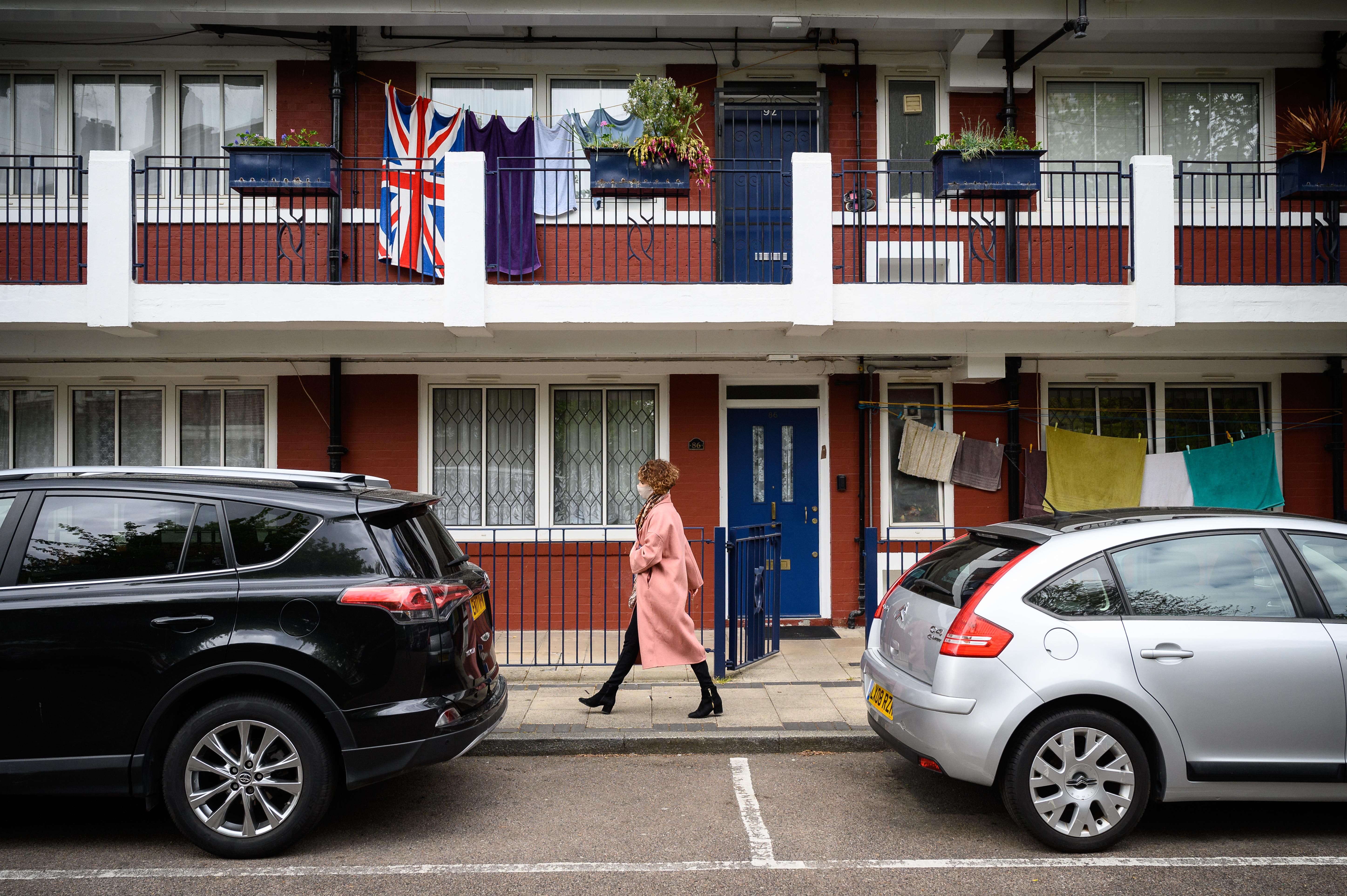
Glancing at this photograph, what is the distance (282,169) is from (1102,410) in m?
9.04

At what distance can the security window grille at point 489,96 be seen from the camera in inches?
386

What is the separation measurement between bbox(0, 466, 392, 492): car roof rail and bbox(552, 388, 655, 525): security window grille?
4853 mm

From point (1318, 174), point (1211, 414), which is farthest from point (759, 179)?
point (1211, 414)

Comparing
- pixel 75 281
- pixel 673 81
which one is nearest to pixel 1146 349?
pixel 673 81

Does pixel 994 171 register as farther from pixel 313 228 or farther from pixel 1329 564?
pixel 313 228

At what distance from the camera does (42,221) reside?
931cm

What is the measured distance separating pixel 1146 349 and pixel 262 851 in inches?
357

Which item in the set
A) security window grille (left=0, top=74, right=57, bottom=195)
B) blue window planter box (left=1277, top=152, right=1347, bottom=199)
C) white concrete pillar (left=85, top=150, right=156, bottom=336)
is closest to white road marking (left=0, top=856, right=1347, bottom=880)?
white concrete pillar (left=85, top=150, right=156, bottom=336)

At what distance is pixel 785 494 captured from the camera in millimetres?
9898

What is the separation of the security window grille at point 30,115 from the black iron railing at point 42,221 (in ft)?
0.31

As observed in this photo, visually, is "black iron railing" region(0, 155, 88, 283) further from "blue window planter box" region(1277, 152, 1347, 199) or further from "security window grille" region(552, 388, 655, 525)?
"blue window planter box" region(1277, 152, 1347, 199)

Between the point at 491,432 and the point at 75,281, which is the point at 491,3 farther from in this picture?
the point at 75,281

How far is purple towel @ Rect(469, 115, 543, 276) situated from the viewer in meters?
9.27

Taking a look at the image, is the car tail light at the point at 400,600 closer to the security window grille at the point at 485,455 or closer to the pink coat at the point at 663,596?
the pink coat at the point at 663,596
